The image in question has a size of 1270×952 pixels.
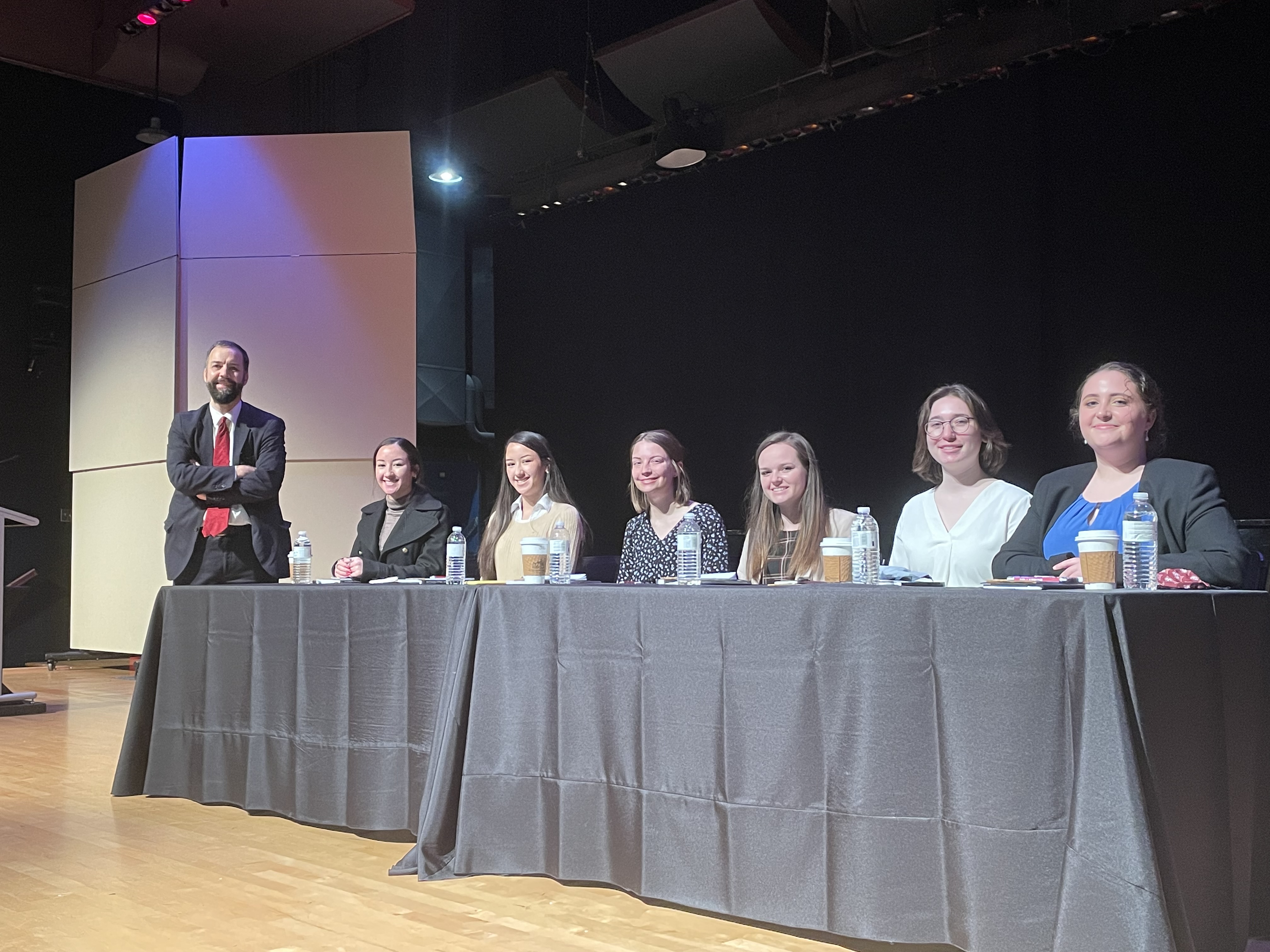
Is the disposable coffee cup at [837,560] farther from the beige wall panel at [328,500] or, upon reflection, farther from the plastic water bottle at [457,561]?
the beige wall panel at [328,500]

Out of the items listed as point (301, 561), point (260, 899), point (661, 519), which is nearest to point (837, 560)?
point (661, 519)

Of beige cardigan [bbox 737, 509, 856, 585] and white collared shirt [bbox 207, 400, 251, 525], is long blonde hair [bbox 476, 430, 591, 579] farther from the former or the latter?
white collared shirt [bbox 207, 400, 251, 525]

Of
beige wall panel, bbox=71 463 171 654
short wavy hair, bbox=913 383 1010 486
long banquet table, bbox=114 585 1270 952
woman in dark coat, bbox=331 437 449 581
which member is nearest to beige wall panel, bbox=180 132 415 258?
beige wall panel, bbox=71 463 171 654

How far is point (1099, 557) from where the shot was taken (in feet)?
6.40

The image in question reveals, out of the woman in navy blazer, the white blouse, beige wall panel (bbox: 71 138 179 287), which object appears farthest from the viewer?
beige wall panel (bbox: 71 138 179 287)

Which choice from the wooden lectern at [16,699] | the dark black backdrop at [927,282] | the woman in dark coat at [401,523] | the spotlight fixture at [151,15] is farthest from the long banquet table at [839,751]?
the spotlight fixture at [151,15]

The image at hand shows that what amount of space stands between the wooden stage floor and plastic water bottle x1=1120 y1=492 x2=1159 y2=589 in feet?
2.82

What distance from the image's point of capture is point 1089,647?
1.79 meters

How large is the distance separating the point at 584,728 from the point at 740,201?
615 cm

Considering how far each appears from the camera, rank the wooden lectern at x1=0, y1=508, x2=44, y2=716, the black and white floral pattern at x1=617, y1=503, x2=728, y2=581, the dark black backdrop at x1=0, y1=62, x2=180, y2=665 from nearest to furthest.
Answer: the black and white floral pattern at x1=617, y1=503, x2=728, y2=581 → the wooden lectern at x1=0, y1=508, x2=44, y2=716 → the dark black backdrop at x1=0, y1=62, x2=180, y2=665

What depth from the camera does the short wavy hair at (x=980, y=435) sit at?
301cm

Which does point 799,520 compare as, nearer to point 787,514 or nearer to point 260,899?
point 787,514

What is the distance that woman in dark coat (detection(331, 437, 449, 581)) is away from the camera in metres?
3.99

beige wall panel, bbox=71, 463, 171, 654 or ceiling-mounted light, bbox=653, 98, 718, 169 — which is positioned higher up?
ceiling-mounted light, bbox=653, 98, 718, 169
